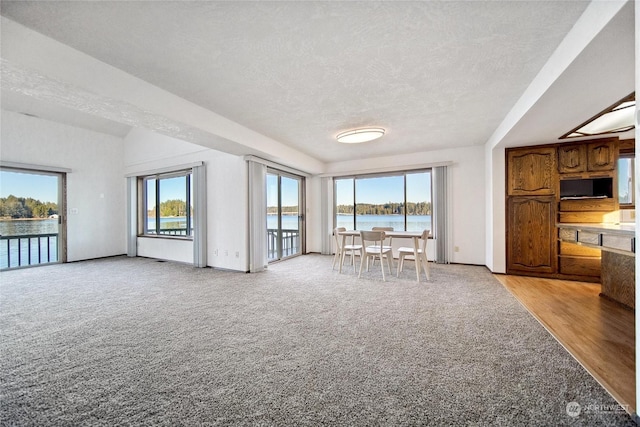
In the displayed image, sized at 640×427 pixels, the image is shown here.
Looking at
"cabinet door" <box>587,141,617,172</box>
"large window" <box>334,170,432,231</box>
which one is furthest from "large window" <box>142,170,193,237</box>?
"cabinet door" <box>587,141,617,172</box>

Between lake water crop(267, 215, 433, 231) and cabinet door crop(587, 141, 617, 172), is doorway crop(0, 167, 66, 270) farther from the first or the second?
cabinet door crop(587, 141, 617, 172)

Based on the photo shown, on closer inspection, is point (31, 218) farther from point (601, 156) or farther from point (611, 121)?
point (601, 156)

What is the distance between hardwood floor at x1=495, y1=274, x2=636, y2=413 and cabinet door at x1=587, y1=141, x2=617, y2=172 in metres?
1.74

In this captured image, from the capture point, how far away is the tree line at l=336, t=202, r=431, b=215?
553 centimetres

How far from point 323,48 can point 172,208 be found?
5483 millimetres

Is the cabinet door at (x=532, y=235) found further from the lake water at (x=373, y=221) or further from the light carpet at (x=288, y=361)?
the lake water at (x=373, y=221)

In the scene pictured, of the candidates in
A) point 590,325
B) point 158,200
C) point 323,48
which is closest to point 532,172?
point 590,325

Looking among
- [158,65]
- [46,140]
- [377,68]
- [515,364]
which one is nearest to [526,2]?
[377,68]

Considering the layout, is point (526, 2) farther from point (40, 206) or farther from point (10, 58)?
point (40, 206)

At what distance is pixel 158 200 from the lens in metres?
6.11

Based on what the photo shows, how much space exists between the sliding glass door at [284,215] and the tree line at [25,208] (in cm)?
473

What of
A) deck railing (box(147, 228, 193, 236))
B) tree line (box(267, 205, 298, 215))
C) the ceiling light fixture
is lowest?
deck railing (box(147, 228, 193, 236))

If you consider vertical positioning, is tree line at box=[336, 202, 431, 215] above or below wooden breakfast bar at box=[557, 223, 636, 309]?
above

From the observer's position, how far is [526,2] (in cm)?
149
